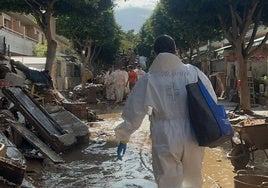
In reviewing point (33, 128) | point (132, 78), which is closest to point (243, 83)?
point (33, 128)

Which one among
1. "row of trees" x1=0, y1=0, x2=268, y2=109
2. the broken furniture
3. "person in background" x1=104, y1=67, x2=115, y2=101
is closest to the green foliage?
"person in background" x1=104, y1=67, x2=115, y2=101

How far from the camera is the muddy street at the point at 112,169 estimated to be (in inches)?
266

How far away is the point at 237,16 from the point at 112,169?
29.3ft

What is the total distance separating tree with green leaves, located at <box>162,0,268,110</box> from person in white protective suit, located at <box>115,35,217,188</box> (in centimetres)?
1004

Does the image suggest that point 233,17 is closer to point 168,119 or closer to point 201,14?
point 201,14

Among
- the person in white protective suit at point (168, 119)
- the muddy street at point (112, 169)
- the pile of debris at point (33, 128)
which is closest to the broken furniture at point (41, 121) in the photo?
the pile of debris at point (33, 128)

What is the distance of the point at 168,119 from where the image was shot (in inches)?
170

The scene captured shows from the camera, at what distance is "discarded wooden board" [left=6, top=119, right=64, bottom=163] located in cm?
801

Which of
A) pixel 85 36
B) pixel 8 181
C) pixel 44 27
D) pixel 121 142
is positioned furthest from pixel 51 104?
pixel 85 36

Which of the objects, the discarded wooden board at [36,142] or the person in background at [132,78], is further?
the person in background at [132,78]

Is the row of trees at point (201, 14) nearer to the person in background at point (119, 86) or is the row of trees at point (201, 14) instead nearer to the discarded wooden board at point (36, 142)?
the person in background at point (119, 86)

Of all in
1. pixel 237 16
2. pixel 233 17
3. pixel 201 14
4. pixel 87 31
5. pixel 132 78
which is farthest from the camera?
A: pixel 87 31

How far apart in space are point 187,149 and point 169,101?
0.49 metres

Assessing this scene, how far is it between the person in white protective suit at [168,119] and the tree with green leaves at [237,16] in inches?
395
